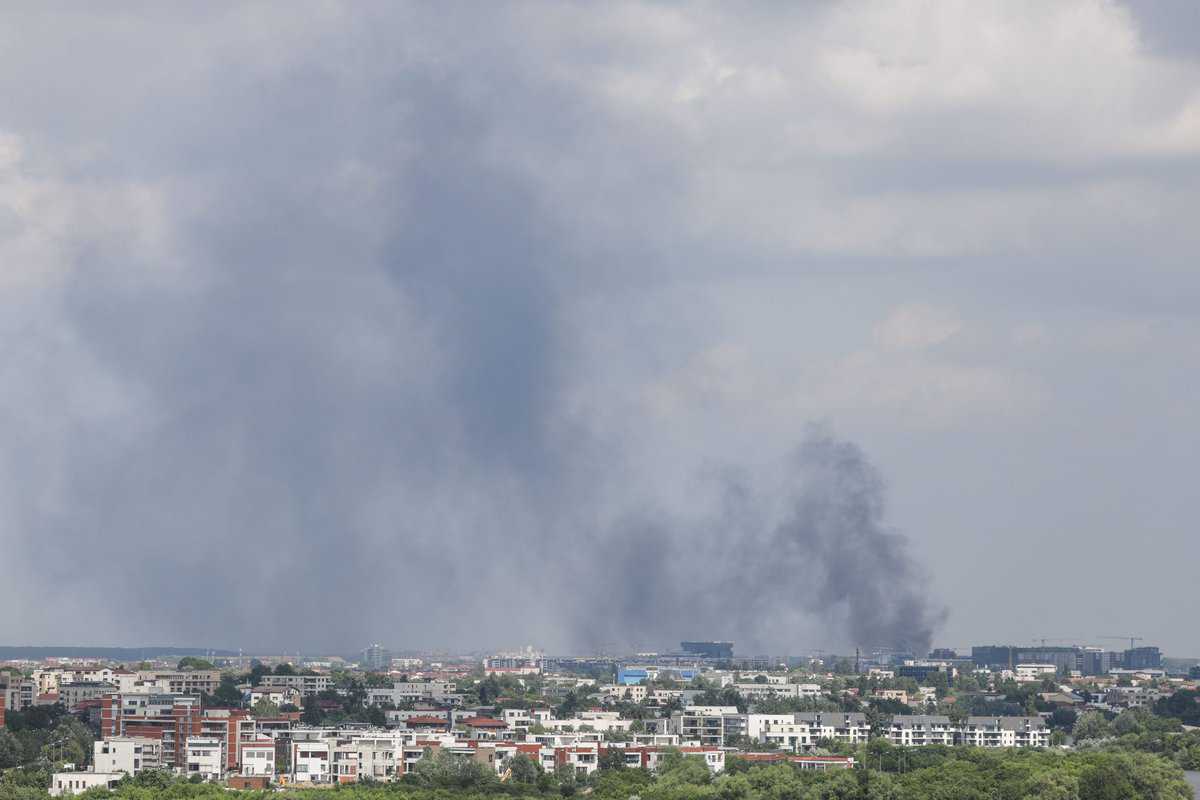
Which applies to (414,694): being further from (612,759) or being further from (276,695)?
(612,759)

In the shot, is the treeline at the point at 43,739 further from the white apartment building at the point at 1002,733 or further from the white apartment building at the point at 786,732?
the white apartment building at the point at 1002,733

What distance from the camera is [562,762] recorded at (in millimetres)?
79500

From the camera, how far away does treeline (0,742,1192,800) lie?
64375 millimetres

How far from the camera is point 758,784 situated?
67062 millimetres

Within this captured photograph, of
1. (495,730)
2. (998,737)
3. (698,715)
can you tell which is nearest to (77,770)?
(495,730)

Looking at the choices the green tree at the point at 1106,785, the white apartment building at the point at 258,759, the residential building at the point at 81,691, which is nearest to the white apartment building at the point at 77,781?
the white apartment building at the point at 258,759

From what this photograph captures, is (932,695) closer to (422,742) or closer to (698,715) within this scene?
(698,715)

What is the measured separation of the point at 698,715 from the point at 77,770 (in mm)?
39226

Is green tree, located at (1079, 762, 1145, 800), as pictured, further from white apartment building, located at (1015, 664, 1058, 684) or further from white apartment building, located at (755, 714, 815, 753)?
white apartment building, located at (1015, 664, 1058, 684)

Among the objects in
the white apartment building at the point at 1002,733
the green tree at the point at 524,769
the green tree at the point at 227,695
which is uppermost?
the green tree at the point at 227,695

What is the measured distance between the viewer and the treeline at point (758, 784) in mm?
64375

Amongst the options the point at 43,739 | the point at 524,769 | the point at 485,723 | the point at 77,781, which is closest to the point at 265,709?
the point at 485,723

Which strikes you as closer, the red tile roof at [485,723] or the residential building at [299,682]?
the red tile roof at [485,723]

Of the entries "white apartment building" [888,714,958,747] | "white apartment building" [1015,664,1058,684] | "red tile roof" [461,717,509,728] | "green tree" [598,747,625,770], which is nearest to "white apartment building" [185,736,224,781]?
"green tree" [598,747,625,770]
